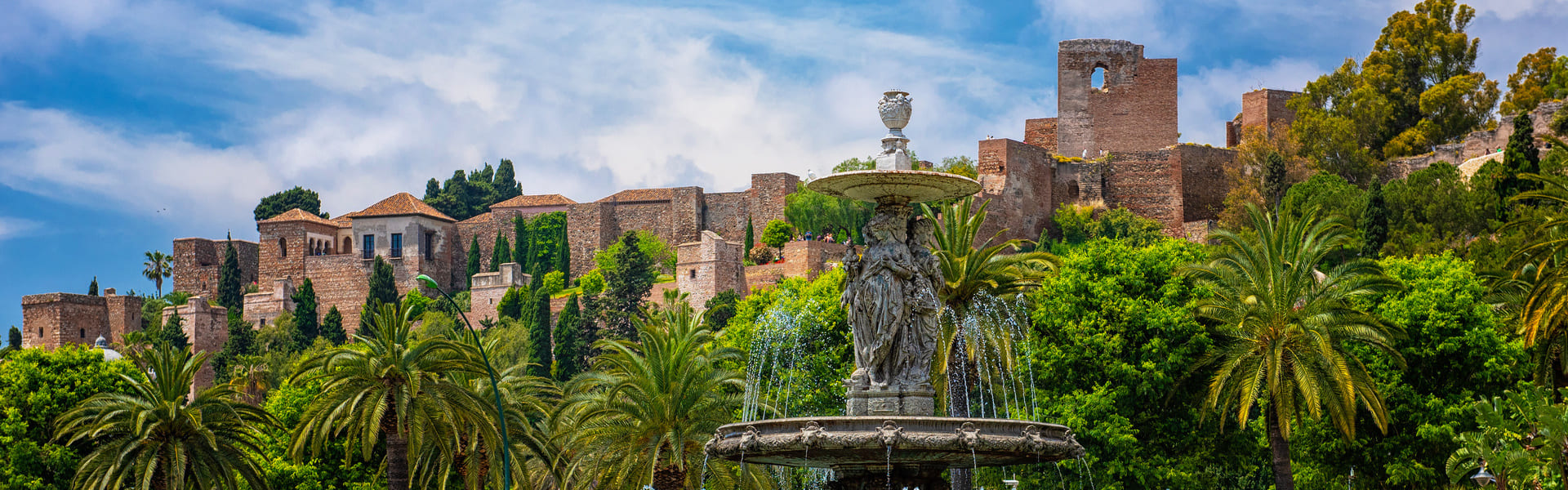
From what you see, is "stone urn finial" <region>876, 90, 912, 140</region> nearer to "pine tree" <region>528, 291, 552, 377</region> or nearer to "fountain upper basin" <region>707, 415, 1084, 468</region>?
"fountain upper basin" <region>707, 415, 1084, 468</region>

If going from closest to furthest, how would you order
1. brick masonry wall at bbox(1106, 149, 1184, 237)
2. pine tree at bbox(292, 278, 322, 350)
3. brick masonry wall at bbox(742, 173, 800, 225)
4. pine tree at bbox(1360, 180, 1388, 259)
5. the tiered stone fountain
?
the tiered stone fountain < pine tree at bbox(1360, 180, 1388, 259) < brick masonry wall at bbox(1106, 149, 1184, 237) < pine tree at bbox(292, 278, 322, 350) < brick masonry wall at bbox(742, 173, 800, 225)

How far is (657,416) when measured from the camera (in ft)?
102

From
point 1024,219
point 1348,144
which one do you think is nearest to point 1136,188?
point 1024,219

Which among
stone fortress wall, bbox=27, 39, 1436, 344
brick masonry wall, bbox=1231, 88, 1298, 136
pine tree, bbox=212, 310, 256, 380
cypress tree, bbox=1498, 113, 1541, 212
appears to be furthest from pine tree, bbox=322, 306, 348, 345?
cypress tree, bbox=1498, 113, 1541, 212

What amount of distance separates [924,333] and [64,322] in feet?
286

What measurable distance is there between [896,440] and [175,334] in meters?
80.5

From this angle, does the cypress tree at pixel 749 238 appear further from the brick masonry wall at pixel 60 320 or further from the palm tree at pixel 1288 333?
the palm tree at pixel 1288 333

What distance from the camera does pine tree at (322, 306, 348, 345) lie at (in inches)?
3497

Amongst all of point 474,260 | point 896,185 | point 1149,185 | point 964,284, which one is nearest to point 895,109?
point 896,185

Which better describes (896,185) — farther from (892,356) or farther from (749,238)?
(749,238)

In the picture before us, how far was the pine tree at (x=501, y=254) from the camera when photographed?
98.0 metres

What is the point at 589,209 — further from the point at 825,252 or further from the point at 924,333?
the point at 924,333

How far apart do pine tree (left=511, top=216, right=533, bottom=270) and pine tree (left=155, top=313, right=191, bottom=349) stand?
1849 centimetres

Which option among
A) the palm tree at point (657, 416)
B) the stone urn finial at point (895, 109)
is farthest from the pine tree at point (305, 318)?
the stone urn finial at point (895, 109)
